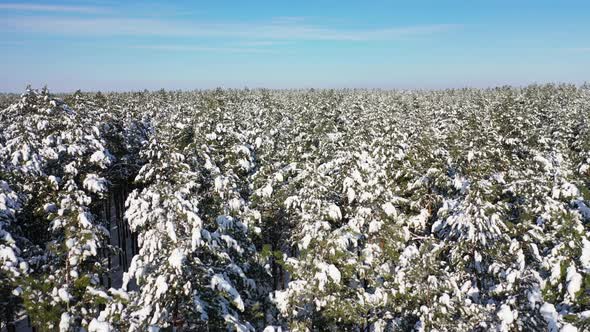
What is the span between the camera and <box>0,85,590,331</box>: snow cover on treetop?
1119cm

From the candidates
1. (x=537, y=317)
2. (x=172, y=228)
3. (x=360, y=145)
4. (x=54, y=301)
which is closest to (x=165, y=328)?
(x=172, y=228)

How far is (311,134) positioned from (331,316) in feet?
79.2

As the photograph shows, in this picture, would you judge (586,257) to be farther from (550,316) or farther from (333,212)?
(333,212)

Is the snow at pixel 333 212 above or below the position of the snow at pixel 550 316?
above

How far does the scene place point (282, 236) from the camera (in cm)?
2314

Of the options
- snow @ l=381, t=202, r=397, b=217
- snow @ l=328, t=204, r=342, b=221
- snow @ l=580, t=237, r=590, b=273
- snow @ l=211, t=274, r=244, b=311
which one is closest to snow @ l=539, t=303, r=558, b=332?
snow @ l=580, t=237, r=590, b=273

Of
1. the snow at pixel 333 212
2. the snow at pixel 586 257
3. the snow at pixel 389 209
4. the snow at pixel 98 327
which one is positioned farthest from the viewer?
the snow at pixel 389 209

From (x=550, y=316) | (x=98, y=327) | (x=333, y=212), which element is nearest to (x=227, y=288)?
(x=98, y=327)

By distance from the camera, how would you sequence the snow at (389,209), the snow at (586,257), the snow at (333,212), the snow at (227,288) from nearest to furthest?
the snow at (586,257) < the snow at (227,288) < the snow at (333,212) < the snow at (389,209)

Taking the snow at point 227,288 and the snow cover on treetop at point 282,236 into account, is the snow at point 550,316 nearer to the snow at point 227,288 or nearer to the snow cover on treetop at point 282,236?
the snow cover on treetop at point 282,236

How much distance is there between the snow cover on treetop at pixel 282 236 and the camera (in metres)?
11.2

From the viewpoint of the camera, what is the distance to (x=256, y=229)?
1759 cm

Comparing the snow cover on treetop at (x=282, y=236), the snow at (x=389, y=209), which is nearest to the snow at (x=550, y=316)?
the snow cover on treetop at (x=282, y=236)

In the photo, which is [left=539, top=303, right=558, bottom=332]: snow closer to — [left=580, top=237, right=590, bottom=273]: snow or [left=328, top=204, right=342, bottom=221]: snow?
[left=580, top=237, right=590, bottom=273]: snow
